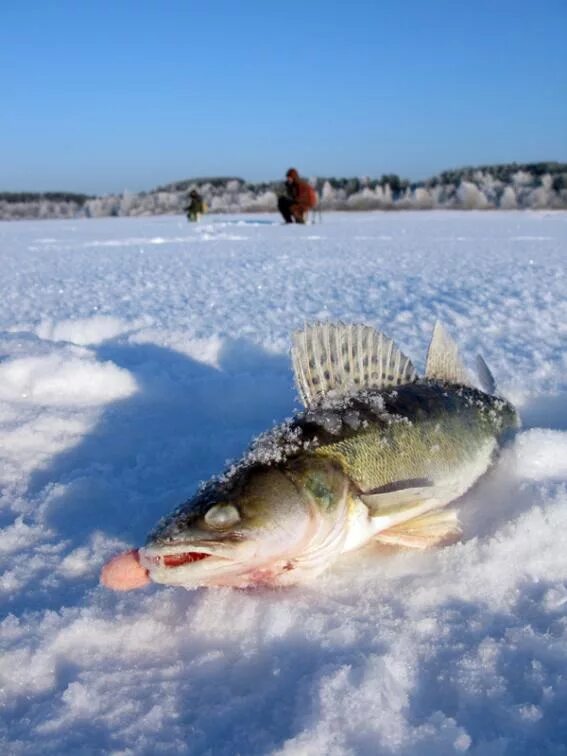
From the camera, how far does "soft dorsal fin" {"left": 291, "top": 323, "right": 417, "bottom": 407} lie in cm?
254

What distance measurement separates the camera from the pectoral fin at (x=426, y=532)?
7.12 feet

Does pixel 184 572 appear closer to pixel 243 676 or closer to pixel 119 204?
pixel 243 676

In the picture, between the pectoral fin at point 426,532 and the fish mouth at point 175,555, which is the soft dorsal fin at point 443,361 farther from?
the fish mouth at point 175,555

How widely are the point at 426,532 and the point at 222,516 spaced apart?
709 millimetres

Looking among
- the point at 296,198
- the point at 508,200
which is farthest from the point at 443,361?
the point at 508,200

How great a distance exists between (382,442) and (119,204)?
36.1 meters

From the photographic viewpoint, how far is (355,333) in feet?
8.72

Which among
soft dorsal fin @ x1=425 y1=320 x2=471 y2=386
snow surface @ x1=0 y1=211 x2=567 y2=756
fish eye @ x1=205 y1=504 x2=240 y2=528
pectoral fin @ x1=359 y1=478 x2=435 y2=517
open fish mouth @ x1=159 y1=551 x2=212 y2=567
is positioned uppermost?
soft dorsal fin @ x1=425 y1=320 x2=471 y2=386

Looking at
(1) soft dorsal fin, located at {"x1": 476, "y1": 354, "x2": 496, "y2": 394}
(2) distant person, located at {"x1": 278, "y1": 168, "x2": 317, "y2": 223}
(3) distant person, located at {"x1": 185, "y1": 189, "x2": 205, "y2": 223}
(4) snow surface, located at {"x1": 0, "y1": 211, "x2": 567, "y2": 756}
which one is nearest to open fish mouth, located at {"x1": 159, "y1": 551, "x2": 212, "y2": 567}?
(4) snow surface, located at {"x1": 0, "y1": 211, "x2": 567, "y2": 756}

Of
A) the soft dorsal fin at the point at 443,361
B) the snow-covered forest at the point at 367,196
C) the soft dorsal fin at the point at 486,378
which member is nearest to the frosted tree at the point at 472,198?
the snow-covered forest at the point at 367,196

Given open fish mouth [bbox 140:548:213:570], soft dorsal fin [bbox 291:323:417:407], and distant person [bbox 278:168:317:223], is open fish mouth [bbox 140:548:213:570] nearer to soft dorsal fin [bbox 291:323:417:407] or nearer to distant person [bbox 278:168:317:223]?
soft dorsal fin [bbox 291:323:417:407]

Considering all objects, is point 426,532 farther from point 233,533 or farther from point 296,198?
point 296,198

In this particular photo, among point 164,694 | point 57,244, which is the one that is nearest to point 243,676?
point 164,694

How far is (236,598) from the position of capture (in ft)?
6.35
